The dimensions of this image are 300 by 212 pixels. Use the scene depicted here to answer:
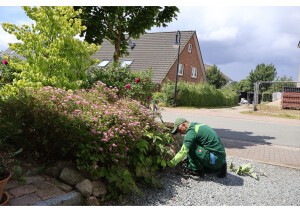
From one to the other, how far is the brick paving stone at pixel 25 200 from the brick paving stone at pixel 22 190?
0.23 feet

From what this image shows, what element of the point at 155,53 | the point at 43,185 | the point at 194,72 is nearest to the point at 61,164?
the point at 43,185

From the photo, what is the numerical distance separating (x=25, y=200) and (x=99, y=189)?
0.90 metres

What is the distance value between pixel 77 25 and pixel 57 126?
310cm

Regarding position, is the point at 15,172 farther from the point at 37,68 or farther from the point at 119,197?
the point at 37,68

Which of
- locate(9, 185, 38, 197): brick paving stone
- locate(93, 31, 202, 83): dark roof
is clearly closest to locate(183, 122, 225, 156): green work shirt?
locate(9, 185, 38, 197): brick paving stone

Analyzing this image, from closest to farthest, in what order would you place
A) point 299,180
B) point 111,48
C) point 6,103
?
point 6,103, point 299,180, point 111,48

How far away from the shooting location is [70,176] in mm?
3412

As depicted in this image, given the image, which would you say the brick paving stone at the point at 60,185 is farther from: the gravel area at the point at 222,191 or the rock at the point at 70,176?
the gravel area at the point at 222,191

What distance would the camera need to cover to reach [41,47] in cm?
532

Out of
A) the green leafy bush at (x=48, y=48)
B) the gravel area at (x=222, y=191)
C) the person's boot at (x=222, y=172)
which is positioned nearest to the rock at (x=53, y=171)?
the gravel area at (x=222, y=191)

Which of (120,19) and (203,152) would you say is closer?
(203,152)

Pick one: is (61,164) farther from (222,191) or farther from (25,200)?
(222,191)
